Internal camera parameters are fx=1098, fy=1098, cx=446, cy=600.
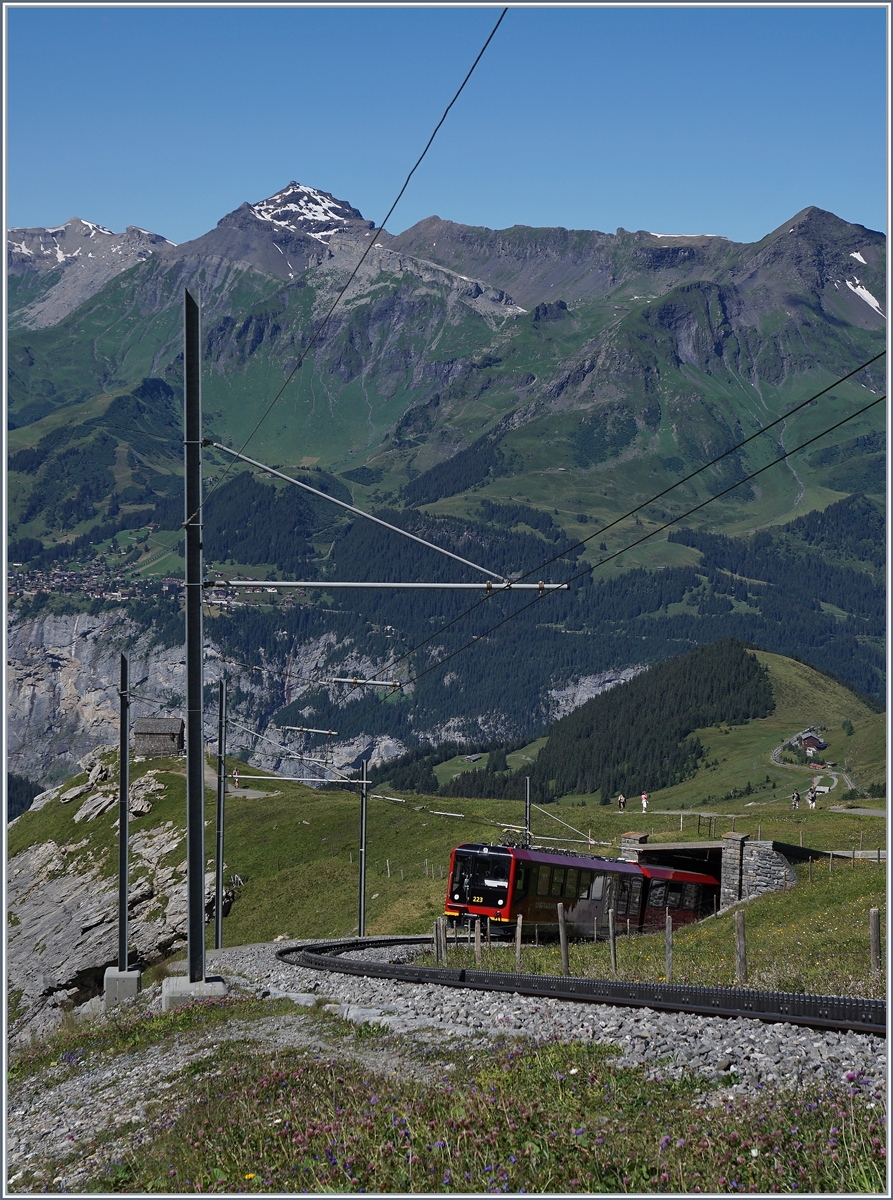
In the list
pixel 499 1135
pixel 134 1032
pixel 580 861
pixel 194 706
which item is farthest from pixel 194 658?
pixel 580 861

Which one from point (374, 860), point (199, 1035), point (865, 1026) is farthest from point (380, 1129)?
point (374, 860)

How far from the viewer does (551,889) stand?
47844mm

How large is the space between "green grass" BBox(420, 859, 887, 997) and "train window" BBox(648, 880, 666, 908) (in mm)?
7512

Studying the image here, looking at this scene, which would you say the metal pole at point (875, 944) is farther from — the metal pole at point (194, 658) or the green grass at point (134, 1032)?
the metal pole at point (194, 658)

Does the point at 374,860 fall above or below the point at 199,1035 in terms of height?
below

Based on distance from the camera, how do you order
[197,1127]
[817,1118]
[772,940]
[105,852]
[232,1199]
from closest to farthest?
[232,1199] → [817,1118] → [197,1127] → [772,940] → [105,852]

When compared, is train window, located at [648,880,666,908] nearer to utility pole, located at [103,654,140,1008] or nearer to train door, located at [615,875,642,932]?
train door, located at [615,875,642,932]

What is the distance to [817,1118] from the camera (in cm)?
1034

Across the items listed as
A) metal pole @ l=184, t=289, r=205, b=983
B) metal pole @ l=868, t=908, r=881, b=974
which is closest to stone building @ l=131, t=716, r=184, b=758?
metal pole @ l=184, t=289, r=205, b=983

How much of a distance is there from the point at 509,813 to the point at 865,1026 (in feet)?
325

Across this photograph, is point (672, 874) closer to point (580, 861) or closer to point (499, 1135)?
point (580, 861)

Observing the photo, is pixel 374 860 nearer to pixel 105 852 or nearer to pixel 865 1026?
pixel 105 852

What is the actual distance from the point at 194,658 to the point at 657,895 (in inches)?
1376

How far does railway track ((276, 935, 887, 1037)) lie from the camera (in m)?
14.1
